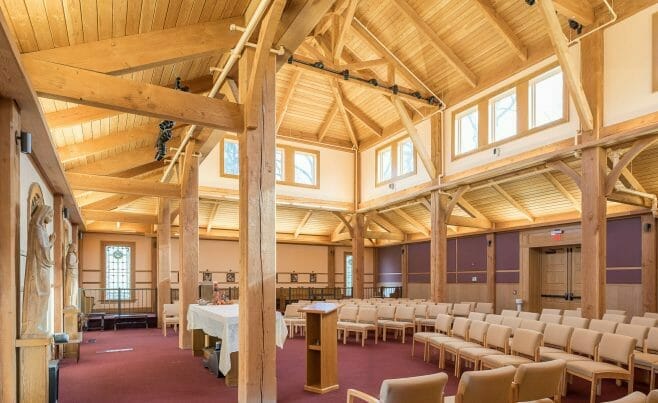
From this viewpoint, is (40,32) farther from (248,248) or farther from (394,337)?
(394,337)

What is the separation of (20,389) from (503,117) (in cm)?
1010

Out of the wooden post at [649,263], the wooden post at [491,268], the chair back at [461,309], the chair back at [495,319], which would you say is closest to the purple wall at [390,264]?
the wooden post at [491,268]

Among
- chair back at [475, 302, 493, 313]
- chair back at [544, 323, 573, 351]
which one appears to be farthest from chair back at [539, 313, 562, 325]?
chair back at [475, 302, 493, 313]

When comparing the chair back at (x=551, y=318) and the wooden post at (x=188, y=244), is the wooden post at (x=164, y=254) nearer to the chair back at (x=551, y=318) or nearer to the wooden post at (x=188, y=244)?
the wooden post at (x=188, y=244)

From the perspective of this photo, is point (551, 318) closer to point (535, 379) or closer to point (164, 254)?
point (535, 379)

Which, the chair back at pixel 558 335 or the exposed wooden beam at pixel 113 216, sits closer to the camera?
the chair back at pixel 558 335

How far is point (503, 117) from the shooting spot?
10.5m

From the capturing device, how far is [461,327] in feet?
24.0

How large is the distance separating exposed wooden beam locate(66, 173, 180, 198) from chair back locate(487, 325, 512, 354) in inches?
259

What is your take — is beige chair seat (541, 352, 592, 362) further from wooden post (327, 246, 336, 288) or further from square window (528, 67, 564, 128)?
wooden post (327, 246, 336, 288)

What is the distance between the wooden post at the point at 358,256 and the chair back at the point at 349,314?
15.8 ft

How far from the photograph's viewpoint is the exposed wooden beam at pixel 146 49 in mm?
4398

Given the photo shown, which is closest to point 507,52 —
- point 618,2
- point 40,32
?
point 618,2

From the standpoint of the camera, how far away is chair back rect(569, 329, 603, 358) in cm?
566
